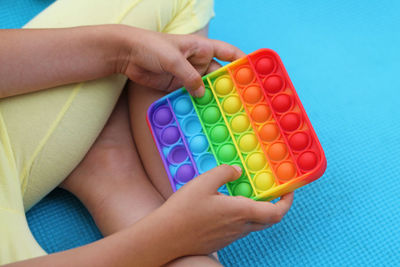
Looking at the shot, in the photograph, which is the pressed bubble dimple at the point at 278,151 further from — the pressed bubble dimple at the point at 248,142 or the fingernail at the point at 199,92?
the fingernail at the point at 199,92

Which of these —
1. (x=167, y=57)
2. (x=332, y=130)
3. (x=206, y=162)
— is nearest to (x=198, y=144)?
(x=206, y=162)

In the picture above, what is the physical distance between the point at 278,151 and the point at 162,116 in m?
0.18

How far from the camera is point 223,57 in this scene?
0.60 m

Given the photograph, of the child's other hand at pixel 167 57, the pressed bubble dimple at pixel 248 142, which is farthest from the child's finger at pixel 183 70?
the pressed bubble dimple at pixel 248 142

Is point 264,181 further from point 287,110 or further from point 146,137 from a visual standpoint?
point 146,137

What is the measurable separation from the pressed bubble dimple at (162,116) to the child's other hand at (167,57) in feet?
0.14

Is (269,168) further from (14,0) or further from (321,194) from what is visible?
(14,0)

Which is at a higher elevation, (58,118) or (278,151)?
(58,118)

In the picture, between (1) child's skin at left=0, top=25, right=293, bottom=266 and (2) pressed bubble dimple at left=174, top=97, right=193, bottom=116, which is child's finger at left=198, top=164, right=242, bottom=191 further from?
(2) pressed bubble dimple at left=174, top=97, right=193, bottom=116

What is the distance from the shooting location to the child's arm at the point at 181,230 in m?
0.43

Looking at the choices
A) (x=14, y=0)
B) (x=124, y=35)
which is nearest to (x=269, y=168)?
(x=124, y=35)

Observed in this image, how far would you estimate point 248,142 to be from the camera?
549mm

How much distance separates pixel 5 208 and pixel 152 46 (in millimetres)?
279

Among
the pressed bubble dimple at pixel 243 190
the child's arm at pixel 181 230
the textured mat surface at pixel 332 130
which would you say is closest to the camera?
the child's arm at pixel 181 230
